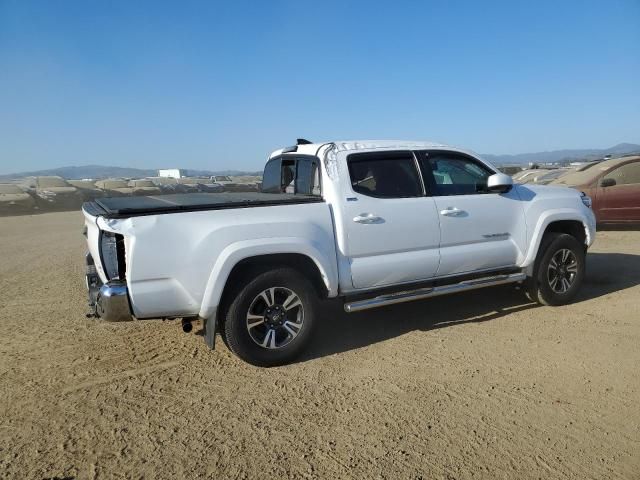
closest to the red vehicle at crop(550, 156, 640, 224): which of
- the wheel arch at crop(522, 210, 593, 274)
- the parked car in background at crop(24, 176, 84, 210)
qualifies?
the wheel arch at crop(522, 210, 593, 274)

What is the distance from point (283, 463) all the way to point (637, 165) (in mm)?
10974

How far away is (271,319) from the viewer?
13.5 feet

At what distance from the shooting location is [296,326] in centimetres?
418

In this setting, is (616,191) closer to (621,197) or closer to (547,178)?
(621,197)

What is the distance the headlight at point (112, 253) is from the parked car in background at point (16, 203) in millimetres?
22836

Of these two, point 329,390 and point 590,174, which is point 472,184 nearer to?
point 329,390

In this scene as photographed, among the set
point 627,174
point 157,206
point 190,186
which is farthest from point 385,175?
point 190,186

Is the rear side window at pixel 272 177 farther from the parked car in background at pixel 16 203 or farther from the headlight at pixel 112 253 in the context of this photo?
the parked car in background at pixel 16 203

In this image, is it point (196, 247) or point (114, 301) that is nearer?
point (114, 301)

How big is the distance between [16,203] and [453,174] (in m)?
24.2

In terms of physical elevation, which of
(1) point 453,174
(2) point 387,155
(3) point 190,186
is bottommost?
(3) point 190,186

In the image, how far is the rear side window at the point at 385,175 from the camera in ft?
14.9

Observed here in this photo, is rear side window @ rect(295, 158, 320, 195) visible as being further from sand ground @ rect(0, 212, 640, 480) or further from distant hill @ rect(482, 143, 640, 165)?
distant hill @ rect(482, 143, 640, 165)

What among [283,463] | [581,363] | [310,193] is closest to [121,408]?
[283,463]
